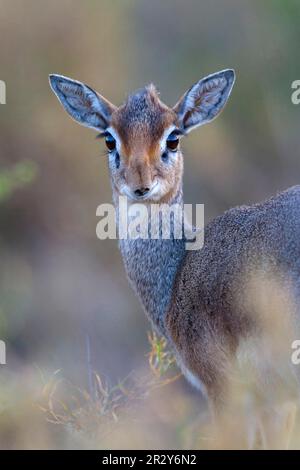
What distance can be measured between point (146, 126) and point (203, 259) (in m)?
1.15

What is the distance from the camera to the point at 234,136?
52.7ft

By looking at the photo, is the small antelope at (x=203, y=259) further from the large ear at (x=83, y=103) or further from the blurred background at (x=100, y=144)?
the blurred background at (x=100, y=144)

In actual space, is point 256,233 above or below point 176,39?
below

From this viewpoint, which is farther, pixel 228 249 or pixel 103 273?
pixel 103 273

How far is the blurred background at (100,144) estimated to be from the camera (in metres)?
13.0

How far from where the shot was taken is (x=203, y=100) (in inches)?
319

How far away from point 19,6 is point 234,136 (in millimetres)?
3976

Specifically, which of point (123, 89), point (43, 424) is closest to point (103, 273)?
point (123, 89)

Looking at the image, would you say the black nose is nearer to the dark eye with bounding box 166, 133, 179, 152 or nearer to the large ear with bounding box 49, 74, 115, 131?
the dark eye with bounding box 166, 133, 179, 152

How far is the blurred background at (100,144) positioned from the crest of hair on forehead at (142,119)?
2.80m

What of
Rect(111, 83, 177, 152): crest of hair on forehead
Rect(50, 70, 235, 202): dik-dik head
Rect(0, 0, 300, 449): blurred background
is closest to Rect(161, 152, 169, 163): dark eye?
Rect(50, 70, 235, 202): dik-dik head

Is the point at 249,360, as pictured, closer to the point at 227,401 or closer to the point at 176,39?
the point at 227,401

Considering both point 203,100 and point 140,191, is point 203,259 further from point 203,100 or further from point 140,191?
point 203,100

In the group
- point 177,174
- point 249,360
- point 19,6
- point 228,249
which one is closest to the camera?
point 249,360
